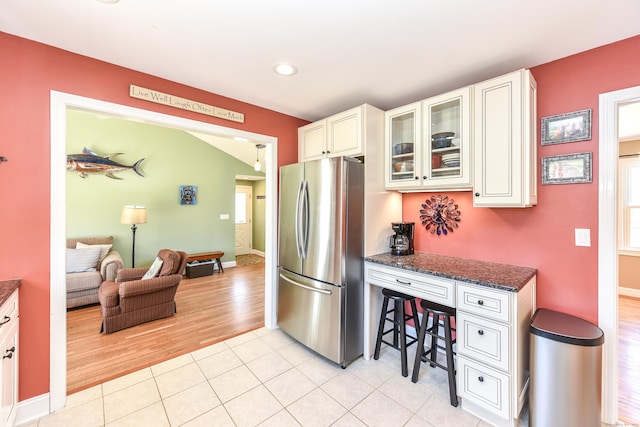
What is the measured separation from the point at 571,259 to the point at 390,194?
146 centimetres

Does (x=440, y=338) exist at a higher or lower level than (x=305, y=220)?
lower

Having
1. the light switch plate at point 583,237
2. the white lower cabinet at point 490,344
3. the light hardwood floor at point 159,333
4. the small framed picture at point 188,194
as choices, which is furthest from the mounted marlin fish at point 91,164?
the light switch plate at point 583,237

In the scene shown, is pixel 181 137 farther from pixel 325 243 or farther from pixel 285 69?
pixel 325 243

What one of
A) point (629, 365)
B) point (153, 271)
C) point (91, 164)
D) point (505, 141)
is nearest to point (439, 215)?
point (505, 141)

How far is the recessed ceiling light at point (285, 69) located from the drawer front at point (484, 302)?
6.69 feet

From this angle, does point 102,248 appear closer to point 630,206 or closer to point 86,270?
point 86,270

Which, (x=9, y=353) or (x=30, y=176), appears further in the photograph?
(x=30, y=176)

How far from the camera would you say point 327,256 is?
2.37 metres

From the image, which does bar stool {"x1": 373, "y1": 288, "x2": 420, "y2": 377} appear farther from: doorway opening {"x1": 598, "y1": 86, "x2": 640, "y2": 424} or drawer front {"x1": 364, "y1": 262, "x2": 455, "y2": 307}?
doorway opening {"x1": 598, "y1": 86, "x2": 640, "y2": 424}

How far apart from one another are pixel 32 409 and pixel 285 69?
2.95 meters

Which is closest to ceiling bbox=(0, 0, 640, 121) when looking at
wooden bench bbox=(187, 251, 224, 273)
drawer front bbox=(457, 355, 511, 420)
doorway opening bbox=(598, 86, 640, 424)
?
doorway opening bbox=(598, 86, 640, 424)

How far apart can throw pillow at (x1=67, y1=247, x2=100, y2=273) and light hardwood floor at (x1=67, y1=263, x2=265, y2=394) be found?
569 millimetres

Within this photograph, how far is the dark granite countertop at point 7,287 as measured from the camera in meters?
1.42

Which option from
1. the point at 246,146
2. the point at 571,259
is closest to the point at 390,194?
the point at 571,259
